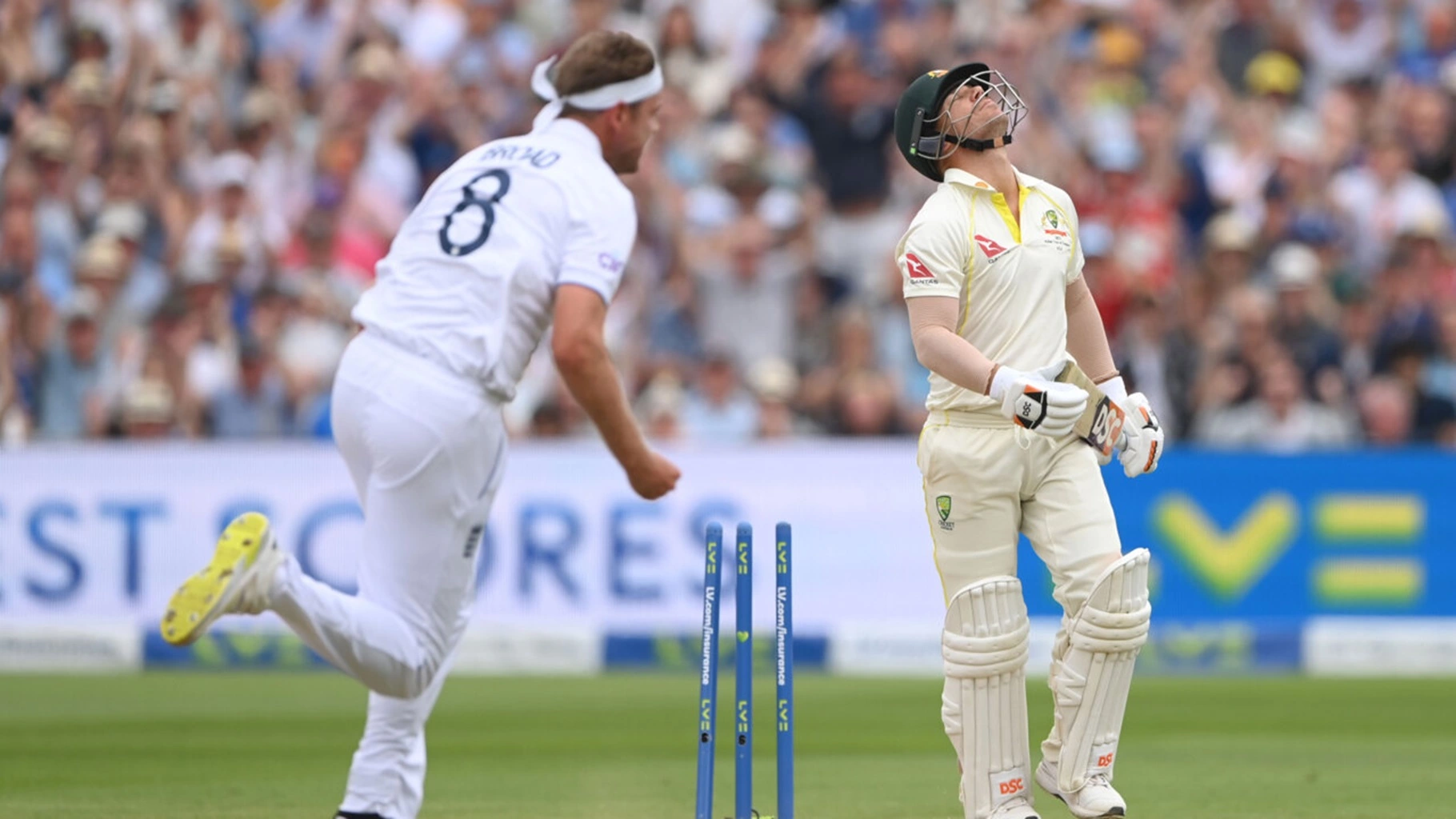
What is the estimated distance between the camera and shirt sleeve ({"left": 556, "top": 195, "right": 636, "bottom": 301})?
5.16 metres

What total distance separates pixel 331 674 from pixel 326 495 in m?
1.02

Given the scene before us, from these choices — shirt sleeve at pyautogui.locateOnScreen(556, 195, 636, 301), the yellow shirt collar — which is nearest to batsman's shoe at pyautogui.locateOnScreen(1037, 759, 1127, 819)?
the yellow shirt collar

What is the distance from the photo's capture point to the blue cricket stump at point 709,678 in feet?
17.9

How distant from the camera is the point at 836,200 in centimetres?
1405

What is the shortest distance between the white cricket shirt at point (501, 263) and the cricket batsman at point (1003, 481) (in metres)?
0.96

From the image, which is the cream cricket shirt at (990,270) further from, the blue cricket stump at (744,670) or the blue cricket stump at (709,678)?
the blue cricket stump at (709,678)

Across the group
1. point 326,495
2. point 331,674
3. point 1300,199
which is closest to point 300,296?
point 326,495

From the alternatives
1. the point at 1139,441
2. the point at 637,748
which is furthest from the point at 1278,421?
the point at 1139,441

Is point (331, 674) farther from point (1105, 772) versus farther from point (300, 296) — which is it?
point (1105, 772)

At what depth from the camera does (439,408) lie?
16.8ft

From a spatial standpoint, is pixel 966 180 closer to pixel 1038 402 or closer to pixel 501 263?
pixel 1038 402

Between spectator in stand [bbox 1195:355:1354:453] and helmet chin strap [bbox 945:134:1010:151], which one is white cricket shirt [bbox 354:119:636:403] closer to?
helmet chin strap [bbox 945:134:1010:151]

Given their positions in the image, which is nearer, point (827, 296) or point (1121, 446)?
point (1121, 446)

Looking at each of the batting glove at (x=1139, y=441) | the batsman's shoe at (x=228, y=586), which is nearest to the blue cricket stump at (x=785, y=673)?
the batting glove at (x=1139, y=441)
